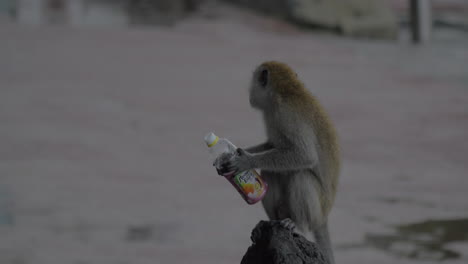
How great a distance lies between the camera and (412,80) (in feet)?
48.4

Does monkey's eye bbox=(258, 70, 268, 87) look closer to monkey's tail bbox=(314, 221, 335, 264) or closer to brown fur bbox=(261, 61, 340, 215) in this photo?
brown fur bbox=(261, 61, 340, 215)

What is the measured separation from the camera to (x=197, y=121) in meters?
11.9

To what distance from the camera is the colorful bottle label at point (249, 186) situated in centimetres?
419

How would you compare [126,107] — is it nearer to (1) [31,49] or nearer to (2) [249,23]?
(1) [31,49]

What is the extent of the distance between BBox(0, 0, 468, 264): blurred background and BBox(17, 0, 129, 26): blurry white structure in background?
0.05 meters

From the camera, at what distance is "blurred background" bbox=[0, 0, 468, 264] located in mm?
7887

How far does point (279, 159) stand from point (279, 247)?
1.71ft

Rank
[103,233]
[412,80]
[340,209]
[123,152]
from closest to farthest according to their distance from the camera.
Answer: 1. [103,233]
2. [340,209]
3. [123,152]
4. [412,80]

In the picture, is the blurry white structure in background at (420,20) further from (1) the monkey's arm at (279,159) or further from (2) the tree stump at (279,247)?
(2) the tree stump at (279,247)

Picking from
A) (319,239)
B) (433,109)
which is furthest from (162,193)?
(433,109)

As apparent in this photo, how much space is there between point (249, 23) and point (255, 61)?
3477mm

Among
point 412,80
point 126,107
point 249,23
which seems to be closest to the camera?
point 126,107

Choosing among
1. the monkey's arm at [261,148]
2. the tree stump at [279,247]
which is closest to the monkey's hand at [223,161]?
the tree stump at [279,247]

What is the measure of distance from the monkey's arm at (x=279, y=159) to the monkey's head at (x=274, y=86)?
30 centimetres
